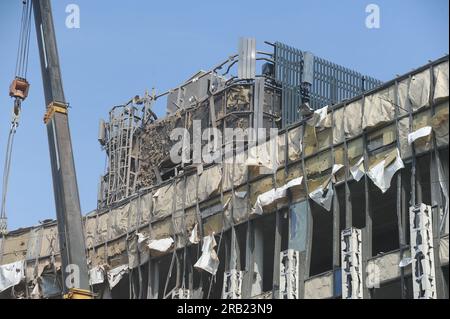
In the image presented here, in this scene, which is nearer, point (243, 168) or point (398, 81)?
point (398, 81)

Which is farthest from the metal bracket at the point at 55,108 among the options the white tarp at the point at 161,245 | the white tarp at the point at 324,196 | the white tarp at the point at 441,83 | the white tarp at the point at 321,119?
the white tarp at the point at 441,83

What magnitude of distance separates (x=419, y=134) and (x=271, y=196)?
7051 millimetres

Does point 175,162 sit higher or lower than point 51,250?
higher

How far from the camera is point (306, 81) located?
4866cm

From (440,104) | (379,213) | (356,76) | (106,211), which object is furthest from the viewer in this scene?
(356,76)

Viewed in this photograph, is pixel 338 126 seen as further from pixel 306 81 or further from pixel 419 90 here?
pixel 306 81

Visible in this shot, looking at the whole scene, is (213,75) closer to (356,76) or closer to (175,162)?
(175,162)

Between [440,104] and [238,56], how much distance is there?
16309 millimetres

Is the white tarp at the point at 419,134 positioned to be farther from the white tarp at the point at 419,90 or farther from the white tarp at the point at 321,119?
the white tarp at the point at 321,119

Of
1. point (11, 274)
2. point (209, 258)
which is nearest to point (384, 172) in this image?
point (209, 258)

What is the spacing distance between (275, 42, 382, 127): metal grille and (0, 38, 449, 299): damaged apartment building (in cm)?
8

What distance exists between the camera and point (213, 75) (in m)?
49.3

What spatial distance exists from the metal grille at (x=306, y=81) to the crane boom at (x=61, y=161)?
39.0 ft
